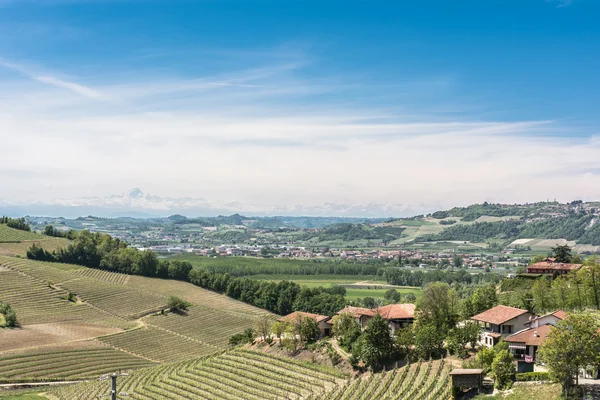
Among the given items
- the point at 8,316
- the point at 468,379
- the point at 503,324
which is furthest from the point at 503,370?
the point at 8,316

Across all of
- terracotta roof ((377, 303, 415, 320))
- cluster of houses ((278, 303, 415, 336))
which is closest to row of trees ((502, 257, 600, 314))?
terracotta roof ((377, 303, 415, 320))

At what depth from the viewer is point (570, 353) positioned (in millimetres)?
36906

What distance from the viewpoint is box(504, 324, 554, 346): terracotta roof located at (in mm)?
45875

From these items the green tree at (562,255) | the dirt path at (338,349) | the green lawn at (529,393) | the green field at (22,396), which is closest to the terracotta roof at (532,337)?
the green lawn at (529,393)

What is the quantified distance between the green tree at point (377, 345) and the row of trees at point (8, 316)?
194ft

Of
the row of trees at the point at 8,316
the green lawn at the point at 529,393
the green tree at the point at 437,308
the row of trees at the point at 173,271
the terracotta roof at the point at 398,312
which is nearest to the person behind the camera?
the green lawn at the point at 529,393

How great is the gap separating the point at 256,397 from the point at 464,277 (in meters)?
111

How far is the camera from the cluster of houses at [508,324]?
46.0 metres

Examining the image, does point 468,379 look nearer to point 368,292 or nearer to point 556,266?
point 556,266

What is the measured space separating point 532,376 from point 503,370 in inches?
77.4

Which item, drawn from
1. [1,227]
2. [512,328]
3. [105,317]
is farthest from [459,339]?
[1,227]

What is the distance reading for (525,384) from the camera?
134 ft

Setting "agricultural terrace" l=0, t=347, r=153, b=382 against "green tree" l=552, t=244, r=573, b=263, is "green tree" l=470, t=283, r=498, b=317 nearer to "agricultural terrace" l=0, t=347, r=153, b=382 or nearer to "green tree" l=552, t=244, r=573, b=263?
"green tree" l=552, t=244, r=573, b=263

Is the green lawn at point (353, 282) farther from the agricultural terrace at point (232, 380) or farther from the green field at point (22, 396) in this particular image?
the green field at point (22, 396)
